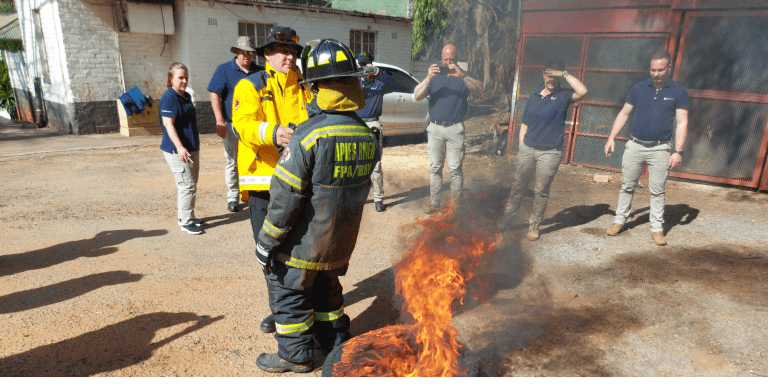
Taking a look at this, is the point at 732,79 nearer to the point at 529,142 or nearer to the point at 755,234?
the point at 755,234

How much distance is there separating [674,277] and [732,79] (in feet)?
16.3

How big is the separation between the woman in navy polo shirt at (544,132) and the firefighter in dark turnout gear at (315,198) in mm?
3092

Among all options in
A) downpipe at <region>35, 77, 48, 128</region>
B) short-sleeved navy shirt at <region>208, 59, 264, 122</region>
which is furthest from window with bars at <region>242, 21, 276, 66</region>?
short-sleeved navy shirt at <region>208, 59, 264, 122</region>

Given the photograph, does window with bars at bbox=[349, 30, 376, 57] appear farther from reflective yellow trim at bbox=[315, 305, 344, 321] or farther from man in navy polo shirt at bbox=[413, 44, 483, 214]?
reflective yellow trim at bbox=[315, 305, 344, 321]

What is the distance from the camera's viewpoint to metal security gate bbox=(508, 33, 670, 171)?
823cm

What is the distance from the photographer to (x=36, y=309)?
3627 mm

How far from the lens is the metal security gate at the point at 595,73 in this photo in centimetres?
823

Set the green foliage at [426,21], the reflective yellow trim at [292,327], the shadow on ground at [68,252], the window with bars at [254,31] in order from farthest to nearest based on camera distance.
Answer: the green foliage at [426,21] → the window with bars at [254,31] → the shadow on ground at [68,252] → the reflective yellow trim at [292,327]

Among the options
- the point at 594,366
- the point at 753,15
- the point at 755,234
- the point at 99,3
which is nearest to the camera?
the point at 594,366

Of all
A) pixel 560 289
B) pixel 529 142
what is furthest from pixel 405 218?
pixel 560 289

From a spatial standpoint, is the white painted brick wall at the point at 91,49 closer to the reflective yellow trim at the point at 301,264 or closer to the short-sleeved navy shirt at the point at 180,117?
the short-sleeved navy shirt at the point at 180,117

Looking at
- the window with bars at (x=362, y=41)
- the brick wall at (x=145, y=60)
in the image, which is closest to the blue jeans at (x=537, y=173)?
the window with bars at (x=362, y=41)

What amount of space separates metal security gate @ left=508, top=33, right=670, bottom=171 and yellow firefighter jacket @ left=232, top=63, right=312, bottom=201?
7089mm

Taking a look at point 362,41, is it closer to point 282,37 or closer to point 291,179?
point 282,37
